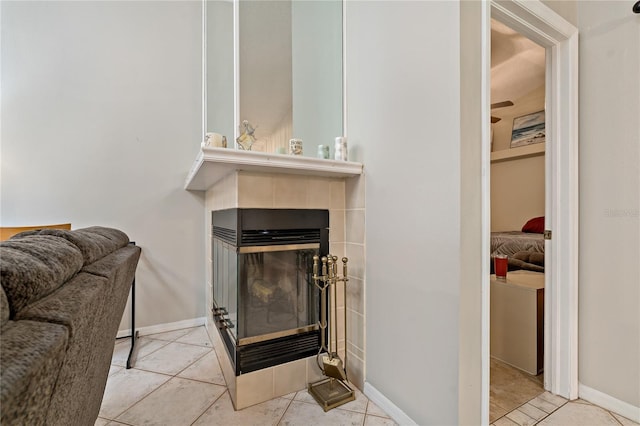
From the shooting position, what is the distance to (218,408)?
1509 millimetres

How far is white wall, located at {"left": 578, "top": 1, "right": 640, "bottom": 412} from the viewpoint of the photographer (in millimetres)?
1443

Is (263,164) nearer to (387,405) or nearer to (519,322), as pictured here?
(387,405)

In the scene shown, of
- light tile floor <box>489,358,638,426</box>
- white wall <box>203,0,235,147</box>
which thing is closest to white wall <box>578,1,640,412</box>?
light tile floor <box>489,358,638,426</box>

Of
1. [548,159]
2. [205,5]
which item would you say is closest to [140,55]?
[205,5]

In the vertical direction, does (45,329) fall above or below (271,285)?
above

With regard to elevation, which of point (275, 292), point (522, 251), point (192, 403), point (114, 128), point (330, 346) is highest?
point (114, 128)

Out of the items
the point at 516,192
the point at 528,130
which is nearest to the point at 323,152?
the point at 516,192

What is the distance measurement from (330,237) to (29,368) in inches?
60.3

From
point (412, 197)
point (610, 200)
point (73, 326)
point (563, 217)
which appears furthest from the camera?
point (563, 217)

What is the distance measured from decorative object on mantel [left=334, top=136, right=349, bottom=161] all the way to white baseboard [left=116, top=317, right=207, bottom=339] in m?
2.05

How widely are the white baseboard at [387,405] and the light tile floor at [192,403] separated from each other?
0.02 meters

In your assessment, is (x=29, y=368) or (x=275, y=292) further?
(x=275, y=292)

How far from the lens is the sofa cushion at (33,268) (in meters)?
0.41

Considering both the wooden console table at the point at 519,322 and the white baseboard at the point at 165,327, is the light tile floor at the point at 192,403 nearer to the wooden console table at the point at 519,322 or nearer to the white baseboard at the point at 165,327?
the white baseboard at the point at 165,327
